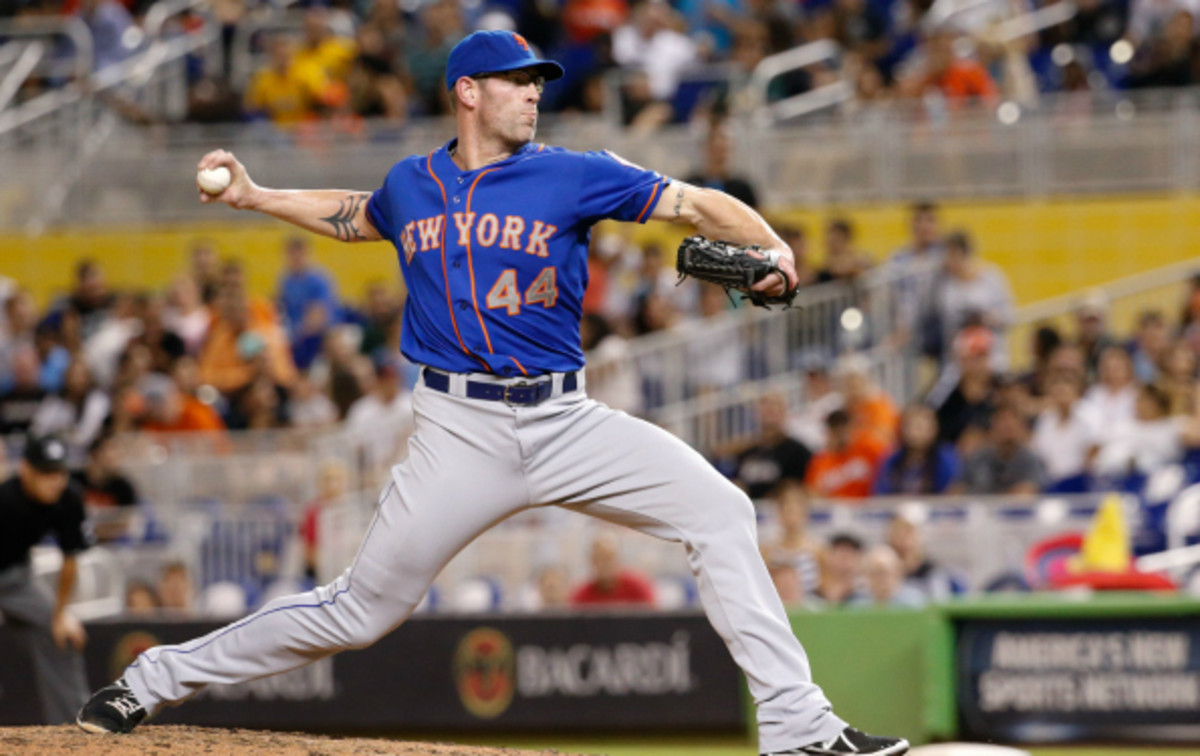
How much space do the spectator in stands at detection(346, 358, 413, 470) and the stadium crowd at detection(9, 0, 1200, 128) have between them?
417 cm

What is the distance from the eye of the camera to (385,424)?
12.9 metres

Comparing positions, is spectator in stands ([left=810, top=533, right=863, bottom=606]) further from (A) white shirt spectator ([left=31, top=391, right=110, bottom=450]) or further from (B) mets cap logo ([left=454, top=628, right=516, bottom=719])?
(A) white shirt spectator ([left=31, top=391, right=110, bottom=450])

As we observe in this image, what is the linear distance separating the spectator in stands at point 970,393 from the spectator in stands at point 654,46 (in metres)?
5.18

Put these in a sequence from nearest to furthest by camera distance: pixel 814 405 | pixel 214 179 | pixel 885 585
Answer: pixel 214 179 < pixel 885 585 < pixel 814 405

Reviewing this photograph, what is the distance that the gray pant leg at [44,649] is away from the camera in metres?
9.66

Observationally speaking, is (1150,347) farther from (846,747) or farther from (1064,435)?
(846,747)

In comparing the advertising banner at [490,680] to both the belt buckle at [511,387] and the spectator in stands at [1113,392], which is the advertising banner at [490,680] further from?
the belt buckle at [511,387]

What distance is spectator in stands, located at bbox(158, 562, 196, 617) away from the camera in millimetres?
12164

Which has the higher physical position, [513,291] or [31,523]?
[513,291]

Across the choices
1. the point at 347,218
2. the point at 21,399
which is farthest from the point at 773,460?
the point at 347,218

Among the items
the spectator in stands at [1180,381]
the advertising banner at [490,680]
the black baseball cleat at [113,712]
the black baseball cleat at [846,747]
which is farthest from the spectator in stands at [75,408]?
the black baseball cleat at [846,747]

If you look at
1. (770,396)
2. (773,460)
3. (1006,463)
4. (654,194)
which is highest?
(770,396)

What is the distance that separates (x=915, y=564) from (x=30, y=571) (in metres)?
5.20

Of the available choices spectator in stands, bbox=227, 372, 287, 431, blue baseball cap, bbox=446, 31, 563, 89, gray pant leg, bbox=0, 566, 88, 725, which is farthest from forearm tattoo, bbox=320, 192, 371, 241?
spectator in stands, bbox=227, 372, 287, 431
